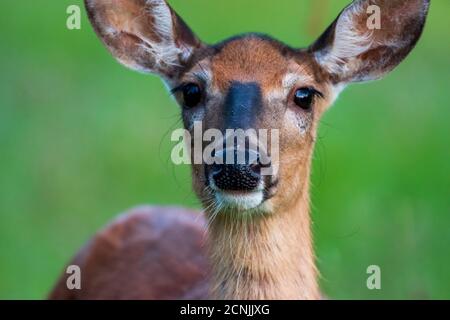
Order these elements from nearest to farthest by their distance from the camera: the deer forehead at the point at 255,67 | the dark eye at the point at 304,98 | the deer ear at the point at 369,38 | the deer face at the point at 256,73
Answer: the deer face at the point at 256,73, the deer forehead at the point at 255,67, the dark eye at the point at 304,98, the deer ear at the point at 369,38

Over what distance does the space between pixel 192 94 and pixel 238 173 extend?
95cm

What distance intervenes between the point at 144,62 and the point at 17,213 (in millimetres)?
4200

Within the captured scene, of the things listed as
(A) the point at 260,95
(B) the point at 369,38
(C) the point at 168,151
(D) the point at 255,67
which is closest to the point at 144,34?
(D) the point at 255,67

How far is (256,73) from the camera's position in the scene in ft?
25.1

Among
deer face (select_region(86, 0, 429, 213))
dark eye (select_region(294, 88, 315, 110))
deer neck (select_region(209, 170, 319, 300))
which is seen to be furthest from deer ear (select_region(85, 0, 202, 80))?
deer neck (select_region(209, 170, 319, 300))

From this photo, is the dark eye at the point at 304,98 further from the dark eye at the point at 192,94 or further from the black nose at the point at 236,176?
the black nose at the point at 236,176

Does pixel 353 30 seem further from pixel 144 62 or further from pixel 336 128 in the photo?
pixel 336 128

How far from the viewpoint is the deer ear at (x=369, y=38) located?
313 inches

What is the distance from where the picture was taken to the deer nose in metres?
6.99

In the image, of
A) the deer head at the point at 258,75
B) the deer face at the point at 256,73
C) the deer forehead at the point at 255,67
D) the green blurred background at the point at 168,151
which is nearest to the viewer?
the deer face at the point at 256,73

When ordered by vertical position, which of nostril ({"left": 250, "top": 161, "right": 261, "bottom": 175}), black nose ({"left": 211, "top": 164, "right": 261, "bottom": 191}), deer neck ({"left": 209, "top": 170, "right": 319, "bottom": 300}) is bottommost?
deer neck ({"left": 209, "top": 170, "right": 319, "bottom": 300})

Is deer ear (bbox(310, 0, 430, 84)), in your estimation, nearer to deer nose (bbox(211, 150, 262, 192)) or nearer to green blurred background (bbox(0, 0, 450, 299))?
deer nose (bbox(211, 150, 262, 192))

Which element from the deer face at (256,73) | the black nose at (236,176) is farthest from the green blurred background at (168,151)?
the black nose at (236,176)

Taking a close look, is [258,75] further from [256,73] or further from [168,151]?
[168,151]
